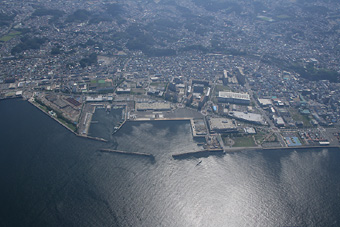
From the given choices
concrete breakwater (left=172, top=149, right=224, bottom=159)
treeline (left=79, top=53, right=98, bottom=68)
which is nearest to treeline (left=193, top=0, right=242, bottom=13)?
treeline (left=79, top=53, right=98, bottom=68)

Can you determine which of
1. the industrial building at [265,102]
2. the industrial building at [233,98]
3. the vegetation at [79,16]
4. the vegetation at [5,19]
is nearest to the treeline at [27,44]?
the vegetation at [5,19]

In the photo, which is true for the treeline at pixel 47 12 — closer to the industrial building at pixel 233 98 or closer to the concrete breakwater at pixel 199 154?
the industrial building at pixel 233 98

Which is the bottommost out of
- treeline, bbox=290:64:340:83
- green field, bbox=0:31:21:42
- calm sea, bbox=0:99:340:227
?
calm sea, bbox=0:99:340:227

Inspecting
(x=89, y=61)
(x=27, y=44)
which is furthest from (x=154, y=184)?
(x=27, y=44)

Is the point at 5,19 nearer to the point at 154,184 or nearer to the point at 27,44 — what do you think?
the point at 27,44

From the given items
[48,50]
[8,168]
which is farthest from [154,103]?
[48,50]

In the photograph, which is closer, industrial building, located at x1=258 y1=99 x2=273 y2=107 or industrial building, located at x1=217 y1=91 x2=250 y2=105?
industrial building, located at x1=258 y1=99 x2=273 y2=107

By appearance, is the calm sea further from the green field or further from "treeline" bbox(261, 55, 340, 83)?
the green field

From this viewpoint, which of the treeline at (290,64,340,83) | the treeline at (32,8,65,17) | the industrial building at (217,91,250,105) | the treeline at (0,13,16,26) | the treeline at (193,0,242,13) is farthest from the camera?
the treeline at (193,0,242,13)
